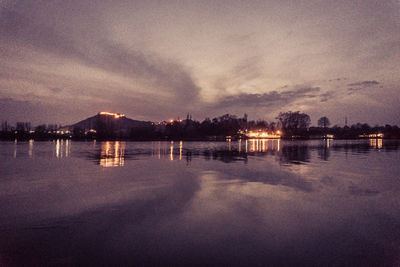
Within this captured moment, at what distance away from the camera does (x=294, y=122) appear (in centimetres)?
16600

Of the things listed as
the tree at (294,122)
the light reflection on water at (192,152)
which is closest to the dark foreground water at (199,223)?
the light reflection on water at (192,152)

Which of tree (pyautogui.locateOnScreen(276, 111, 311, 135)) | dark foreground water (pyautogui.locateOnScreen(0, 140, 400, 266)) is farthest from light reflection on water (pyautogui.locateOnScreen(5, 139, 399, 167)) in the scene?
tree (pyautogui.locateOnScreen(276, 111, 311, 135))

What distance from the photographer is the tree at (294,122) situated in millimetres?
161238

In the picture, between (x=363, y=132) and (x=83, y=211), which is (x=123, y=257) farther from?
(x=363, y=132)

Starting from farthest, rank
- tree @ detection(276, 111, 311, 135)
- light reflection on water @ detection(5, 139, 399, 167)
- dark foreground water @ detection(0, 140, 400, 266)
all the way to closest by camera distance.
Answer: tree @ detection(276, 111, 311, 135) < light reflection on water @ detection(5, 139, 399, 167) < dark foreground water @ detection(0, 140, 400, 266)

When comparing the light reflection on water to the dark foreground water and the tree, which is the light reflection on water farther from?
the tree

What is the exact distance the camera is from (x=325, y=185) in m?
10.5

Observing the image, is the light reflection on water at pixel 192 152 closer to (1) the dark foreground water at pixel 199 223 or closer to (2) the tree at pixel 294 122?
(1) the dark foreground water at pixel 199 223

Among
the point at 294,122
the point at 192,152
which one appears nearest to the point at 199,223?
the point at 192,152

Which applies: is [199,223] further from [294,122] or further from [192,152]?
[294,122]

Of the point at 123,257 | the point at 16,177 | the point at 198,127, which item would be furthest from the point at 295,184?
the point at 198,127

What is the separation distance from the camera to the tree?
16124 centimetres

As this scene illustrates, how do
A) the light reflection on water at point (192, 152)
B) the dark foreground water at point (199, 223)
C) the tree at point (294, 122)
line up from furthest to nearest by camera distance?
the tree at point (294, 122) < the light reflection on water at point (192, 152) < the dark foreground water at point (199, 223)

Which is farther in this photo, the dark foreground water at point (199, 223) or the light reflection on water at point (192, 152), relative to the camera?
the light reflection on water at point (192, 152)
